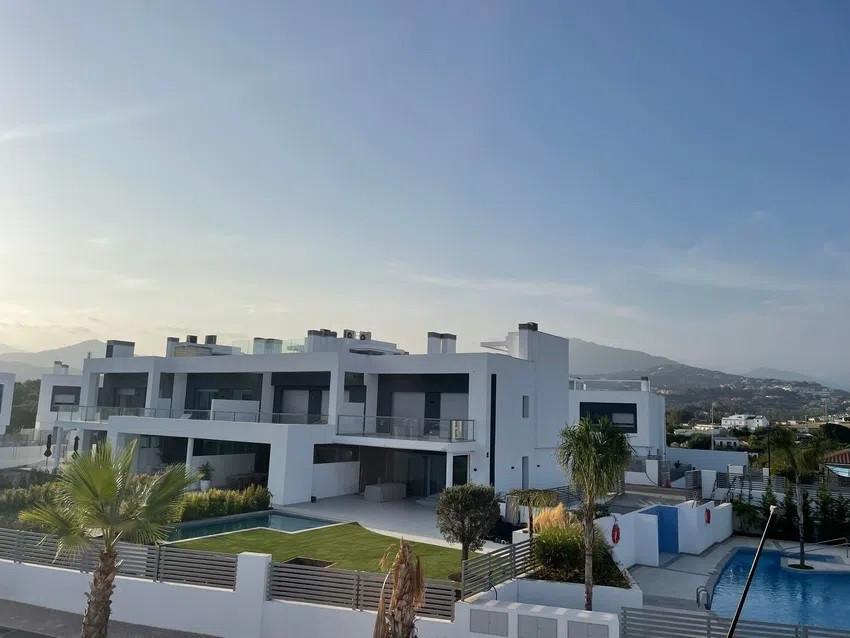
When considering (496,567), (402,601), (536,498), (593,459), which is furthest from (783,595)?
(402,601)

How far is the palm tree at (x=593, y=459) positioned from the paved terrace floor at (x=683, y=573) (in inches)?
157

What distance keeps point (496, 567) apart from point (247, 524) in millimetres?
11597

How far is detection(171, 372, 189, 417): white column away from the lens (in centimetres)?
3322

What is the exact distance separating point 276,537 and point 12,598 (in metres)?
6.49

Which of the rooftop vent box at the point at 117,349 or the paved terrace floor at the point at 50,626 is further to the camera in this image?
the rooftop vent box at the point at 117,349

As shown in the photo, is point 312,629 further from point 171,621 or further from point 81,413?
point 81,413

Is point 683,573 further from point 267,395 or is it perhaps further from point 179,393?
point 179,393

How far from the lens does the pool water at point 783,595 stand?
564 inches

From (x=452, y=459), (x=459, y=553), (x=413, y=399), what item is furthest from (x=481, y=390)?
(x=459, y=553)

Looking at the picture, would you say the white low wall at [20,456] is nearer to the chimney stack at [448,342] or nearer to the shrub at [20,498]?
the shrub at [20,498]

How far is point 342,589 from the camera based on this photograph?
34.4 feet

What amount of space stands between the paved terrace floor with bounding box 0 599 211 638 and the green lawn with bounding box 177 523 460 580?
3.85 meters

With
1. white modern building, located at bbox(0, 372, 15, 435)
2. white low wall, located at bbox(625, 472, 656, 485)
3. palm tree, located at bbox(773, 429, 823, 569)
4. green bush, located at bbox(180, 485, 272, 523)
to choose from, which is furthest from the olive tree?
white modern building, located at bbox(0, 372, 15, 435)

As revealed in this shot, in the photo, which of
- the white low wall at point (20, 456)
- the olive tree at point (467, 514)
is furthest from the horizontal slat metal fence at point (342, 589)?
the white low wall at point (20, 456)
